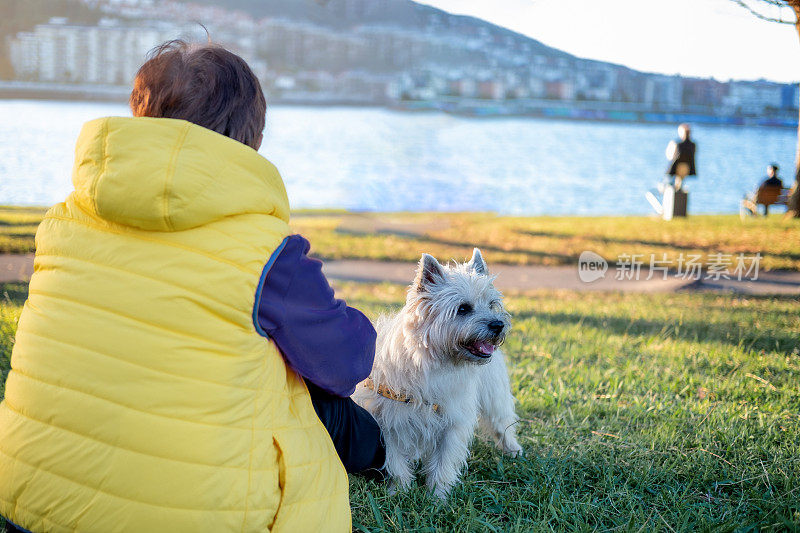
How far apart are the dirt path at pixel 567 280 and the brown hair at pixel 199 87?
6.44 meters

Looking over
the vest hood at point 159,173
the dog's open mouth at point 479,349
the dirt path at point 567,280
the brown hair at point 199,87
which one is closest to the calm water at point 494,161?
the dirt path at point 567,280

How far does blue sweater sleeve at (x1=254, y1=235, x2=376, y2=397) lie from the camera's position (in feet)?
5.88

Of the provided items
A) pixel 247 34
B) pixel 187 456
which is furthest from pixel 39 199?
pixel 187 456

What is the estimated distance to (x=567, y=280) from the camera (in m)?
8.66

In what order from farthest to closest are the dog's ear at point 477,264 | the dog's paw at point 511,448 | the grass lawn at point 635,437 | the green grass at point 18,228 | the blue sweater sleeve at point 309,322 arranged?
the green grass at point 18,228
the dog's paw at point 511,448
the dog's ear at point 477,264
the grass lawn at point 635,437
the blue sweater sleeve at point 309,322

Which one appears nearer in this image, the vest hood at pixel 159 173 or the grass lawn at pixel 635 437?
the vest hood at pixel 159 173

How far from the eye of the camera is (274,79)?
35.8ft

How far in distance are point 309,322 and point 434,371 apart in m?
1.25

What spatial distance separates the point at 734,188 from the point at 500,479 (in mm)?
10625

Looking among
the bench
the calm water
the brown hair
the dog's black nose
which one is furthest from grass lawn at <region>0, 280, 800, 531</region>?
the calm water

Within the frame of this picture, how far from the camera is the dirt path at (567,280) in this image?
26.4 ft

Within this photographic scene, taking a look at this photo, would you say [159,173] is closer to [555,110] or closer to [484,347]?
[484,347]

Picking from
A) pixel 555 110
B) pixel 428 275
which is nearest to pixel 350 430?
pixel 428 275

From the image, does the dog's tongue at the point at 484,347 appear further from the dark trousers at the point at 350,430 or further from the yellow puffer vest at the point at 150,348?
the yellow puffer vest at the point at 150,348
